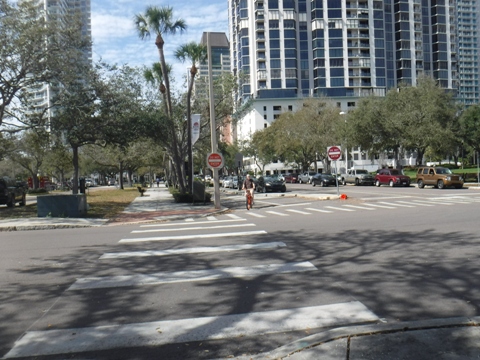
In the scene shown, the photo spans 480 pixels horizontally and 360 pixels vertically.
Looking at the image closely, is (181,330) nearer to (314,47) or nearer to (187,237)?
(187,237)

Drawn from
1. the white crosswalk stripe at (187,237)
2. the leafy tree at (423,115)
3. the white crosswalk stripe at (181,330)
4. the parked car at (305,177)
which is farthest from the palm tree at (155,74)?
the parked car at (305,177)

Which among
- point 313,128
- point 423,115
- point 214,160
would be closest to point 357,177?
point 423,115

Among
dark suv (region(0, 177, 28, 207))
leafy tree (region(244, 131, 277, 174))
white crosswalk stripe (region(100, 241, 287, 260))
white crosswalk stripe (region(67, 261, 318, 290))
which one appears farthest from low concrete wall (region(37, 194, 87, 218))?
leafy tree (region(244, 131, 277, 174))

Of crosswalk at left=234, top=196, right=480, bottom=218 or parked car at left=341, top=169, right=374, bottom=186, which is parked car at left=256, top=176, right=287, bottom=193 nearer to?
parked car at left=341, top=169, right=374, bottom=186

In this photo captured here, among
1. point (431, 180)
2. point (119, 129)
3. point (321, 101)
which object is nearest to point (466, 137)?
point (321, 101)

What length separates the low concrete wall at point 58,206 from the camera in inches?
733

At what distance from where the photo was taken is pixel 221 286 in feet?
22.2

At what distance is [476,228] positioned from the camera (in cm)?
1159

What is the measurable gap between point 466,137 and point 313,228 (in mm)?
50578

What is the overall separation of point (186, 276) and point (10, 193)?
23307 millimetres

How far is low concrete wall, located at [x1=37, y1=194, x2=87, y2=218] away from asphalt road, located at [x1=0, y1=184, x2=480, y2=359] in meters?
7.14

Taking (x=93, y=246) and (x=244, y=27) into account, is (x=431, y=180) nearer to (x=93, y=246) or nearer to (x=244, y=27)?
(x=93, y=246)

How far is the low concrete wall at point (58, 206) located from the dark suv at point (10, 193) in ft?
30.4

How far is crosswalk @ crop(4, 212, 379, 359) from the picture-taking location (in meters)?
4.81
